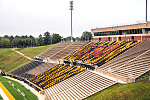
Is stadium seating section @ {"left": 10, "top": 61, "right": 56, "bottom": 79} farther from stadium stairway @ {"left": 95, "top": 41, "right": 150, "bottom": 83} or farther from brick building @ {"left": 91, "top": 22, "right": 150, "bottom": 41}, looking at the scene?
stadium stairway @ {"left": 95, "top": 41, "right": 150, "bottom": 83}

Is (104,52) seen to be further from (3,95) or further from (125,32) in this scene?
(3,95)

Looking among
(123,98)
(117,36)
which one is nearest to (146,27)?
(117,36)

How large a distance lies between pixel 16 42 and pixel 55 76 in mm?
85795

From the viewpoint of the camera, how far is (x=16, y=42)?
408 feet

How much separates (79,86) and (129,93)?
11.2m

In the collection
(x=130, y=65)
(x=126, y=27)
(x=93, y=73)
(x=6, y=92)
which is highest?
(x=126, y=27)

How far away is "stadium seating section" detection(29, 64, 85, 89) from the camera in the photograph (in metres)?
42.6

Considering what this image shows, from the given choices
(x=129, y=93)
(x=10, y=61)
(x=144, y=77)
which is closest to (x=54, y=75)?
(x=144, y=77)

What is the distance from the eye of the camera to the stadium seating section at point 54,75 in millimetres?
42631

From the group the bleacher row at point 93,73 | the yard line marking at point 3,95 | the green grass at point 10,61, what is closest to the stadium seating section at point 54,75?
the bleacher row at point 93,73

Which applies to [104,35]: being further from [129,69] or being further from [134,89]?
[134,89]

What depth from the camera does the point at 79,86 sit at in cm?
3450

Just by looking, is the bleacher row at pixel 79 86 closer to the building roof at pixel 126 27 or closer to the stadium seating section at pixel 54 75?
the stadium seating section at pixel 54 75

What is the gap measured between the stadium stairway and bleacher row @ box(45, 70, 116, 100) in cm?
188
